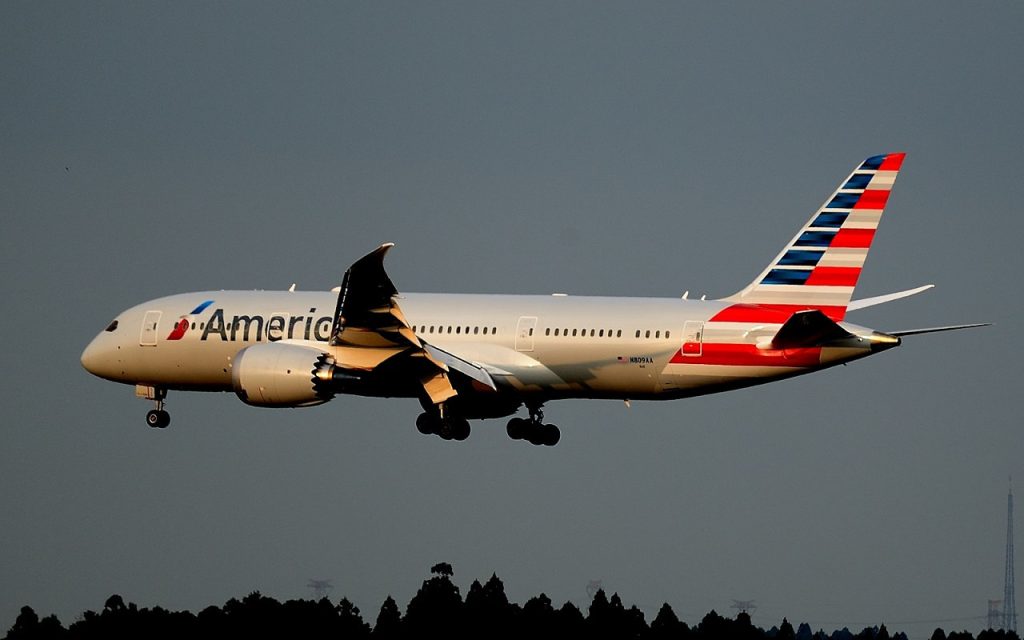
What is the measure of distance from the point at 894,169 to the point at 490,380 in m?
12.6

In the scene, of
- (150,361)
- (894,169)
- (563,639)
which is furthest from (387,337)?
(563,639)

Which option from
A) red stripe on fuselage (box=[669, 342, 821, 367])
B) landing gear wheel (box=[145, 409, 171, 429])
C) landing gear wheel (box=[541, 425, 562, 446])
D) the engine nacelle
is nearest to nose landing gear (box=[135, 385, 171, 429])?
landing gear wheel (box=[145, 409, 171, 429])

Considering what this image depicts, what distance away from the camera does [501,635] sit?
77562 millimetres

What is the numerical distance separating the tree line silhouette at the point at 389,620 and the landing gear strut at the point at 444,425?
41.2 feet

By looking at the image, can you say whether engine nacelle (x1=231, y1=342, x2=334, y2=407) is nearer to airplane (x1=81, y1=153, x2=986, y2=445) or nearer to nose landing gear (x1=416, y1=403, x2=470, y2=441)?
airplane (x1=81, y1=153, x2=986, y2=445)

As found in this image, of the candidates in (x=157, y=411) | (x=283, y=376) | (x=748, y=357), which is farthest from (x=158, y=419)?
(x=748, y=357)

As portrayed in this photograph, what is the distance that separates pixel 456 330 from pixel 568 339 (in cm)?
380

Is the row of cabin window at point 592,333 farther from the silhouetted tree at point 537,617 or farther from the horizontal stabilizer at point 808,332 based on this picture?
the silhouetted tree at point 537,617

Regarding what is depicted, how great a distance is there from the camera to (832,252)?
6259 centimetres

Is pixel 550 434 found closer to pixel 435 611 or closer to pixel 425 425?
pixel 425 425

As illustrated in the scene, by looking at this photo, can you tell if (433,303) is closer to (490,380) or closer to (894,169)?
(490,380)

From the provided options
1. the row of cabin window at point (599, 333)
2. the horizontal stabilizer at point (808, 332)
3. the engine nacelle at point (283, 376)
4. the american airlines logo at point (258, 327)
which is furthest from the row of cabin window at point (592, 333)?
the american airlines logo at point (258, 327)

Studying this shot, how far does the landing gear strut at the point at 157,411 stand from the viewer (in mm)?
70250

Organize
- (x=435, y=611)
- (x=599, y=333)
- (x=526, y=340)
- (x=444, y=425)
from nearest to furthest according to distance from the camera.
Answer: (x=599, y=333)
(x=526, y=340)
(x=444, y=425)
(x=435, y=611)
